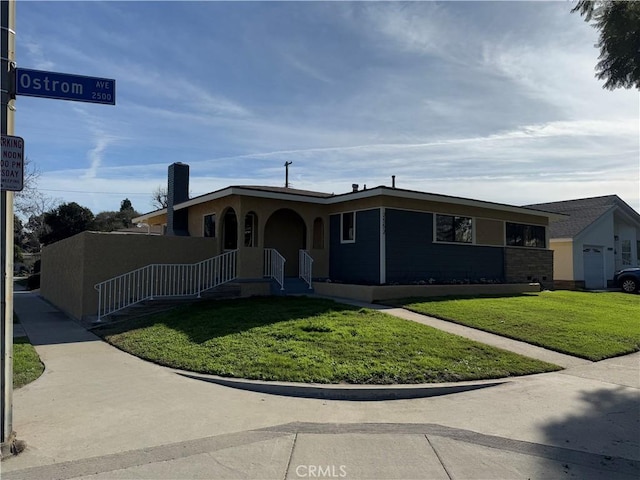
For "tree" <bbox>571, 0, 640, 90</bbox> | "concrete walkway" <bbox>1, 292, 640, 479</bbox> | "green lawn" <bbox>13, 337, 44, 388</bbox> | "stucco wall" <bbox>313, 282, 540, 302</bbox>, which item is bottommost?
"concrete walkway" <bbox>1, 292, 640, 479</bbox>

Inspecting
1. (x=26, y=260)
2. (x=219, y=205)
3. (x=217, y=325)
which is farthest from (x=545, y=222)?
(x=26, y=260)

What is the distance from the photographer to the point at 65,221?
37656 millimetres

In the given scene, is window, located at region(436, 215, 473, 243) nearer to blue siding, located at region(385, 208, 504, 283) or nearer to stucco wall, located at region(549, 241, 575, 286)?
blue siding, located at region(385, 208, 504, 283)

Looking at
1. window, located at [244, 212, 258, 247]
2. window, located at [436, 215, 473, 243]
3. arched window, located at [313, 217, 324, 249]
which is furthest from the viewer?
arched window, located at [313, 217, 324, 249]

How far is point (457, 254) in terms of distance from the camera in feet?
57.9

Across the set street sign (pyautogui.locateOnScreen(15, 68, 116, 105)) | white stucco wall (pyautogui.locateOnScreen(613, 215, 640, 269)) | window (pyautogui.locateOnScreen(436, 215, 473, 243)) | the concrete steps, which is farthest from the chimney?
white stucco wall (pyautogui.locateOnScreen(613, 215, 640, 269))

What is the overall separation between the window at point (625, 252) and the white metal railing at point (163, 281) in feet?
84.3

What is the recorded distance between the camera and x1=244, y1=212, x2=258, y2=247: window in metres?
16.9

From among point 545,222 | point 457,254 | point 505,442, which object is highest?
point 545,222

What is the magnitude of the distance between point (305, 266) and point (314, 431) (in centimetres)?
1183

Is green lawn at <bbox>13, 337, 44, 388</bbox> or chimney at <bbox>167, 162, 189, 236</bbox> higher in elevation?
chimney at <bbox>167, 162, 189, 236</bbox>

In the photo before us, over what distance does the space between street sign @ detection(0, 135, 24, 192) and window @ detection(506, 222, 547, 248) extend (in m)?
18.5

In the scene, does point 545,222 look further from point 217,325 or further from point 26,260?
point 26,260

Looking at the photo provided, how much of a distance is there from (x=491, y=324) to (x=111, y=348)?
7.96 meters
